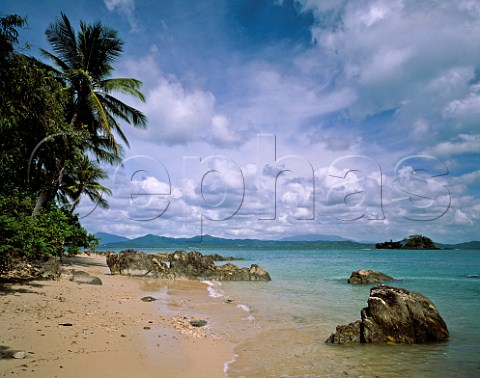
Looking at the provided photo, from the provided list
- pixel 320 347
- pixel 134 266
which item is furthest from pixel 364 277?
pixel 320 347

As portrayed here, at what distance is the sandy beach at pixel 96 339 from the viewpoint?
5.19m

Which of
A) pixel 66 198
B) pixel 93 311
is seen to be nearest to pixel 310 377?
pixel 93 311

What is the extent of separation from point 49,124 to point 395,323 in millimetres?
12288

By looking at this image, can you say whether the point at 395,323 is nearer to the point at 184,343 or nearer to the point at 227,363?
the point at 227,363

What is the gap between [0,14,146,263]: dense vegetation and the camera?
8.78 m

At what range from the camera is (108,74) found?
18984mm

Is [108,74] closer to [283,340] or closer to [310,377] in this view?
[283,340]

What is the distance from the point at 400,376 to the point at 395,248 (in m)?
153

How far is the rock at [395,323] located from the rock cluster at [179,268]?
16253 millimetres

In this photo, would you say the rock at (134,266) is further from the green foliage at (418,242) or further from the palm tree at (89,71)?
the green foliage at (418,242)

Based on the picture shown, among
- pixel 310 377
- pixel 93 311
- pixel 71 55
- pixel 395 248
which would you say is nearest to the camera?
pixel 310 377

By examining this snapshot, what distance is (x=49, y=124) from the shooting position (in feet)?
35.0

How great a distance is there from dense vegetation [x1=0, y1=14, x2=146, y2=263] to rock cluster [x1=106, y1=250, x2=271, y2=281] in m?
4.21

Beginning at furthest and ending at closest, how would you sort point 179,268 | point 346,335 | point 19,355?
1. point 179,268
2. point 346,335
3. point 19,355
